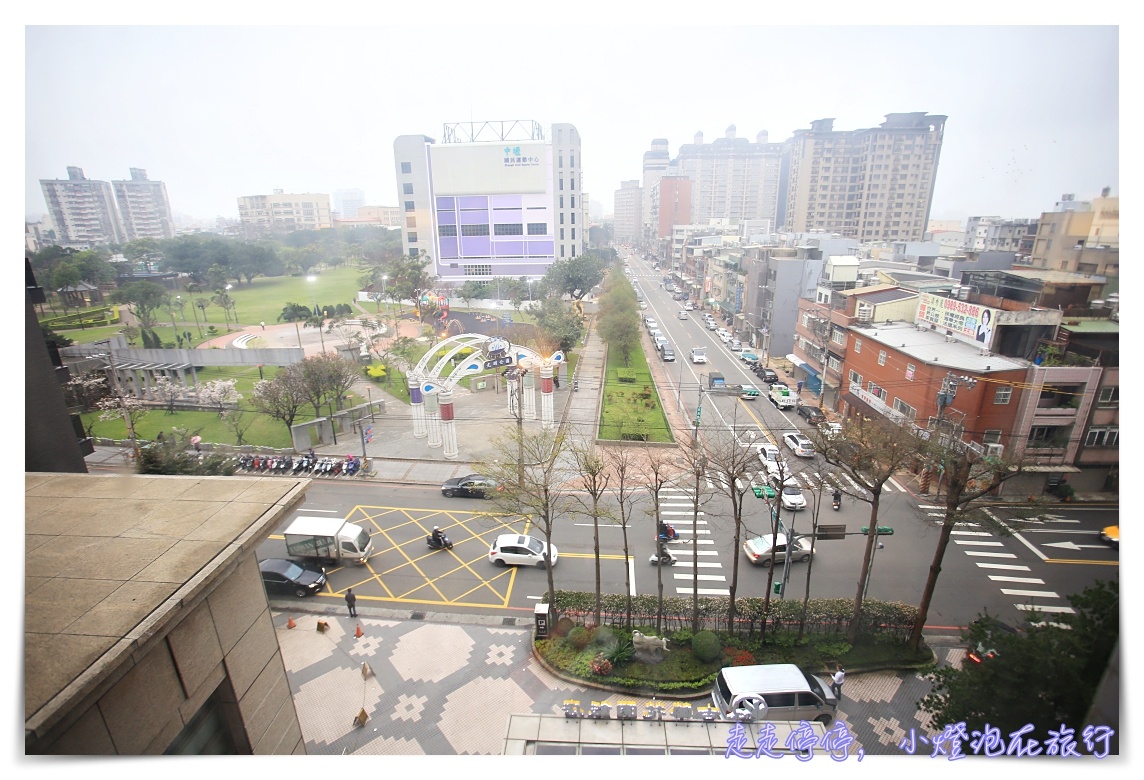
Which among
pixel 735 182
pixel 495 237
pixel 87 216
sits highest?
pixel 735 182

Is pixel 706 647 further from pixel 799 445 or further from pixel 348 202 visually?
pixel 348 202

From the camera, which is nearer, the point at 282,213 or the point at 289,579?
the point at 289,579

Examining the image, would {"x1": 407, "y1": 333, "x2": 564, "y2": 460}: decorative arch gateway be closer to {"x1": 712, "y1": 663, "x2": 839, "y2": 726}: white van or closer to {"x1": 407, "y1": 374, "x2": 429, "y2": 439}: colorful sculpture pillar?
{"x1": 407, "y1": 374, "x2": 429, "y2": 439}: colorful sculpture pillar

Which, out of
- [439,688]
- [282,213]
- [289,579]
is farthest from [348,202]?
[439,688]

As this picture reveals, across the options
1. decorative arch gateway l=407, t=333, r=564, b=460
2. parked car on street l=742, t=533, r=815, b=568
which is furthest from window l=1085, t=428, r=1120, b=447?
decorative arch gateway l=407, t=333, r=564, b=460

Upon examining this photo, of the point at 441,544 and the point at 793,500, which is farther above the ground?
the point at 441,544

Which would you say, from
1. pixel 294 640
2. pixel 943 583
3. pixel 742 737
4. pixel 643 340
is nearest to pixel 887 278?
pixel 643 340
